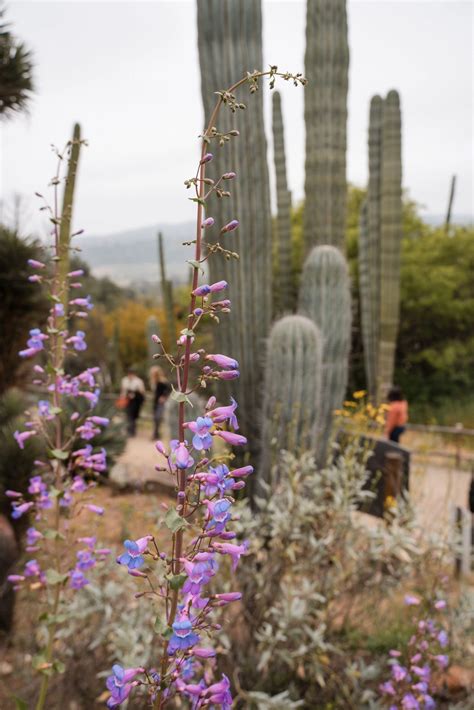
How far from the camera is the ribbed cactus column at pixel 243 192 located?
491 centimetres

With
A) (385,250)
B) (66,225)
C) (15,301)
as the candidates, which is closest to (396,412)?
(385,250)

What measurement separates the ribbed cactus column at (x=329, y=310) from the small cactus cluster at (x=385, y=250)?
366 centimetres

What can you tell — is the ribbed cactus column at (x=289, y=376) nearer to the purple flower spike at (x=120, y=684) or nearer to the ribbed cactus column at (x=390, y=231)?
the purple flower spike at (x=120, y=684)

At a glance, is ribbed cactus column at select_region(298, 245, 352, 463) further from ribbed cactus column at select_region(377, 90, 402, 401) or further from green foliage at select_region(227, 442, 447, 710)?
ribbed cactus column at select_region(377, 90, 402, 401)

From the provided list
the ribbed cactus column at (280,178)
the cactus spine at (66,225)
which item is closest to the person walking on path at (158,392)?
the ribbed cactus column at (280,178)

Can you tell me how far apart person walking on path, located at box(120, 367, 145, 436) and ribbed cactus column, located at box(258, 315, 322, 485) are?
15.2 feet

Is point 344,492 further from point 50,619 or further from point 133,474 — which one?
point 133,474

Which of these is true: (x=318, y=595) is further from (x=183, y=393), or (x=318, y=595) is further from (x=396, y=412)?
(x=396, y=412)

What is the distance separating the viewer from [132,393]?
9.36 metres

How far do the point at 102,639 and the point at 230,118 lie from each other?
12.9ft

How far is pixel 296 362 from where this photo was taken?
16.1ft

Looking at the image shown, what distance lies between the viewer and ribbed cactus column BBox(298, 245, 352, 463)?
5930 millimetres

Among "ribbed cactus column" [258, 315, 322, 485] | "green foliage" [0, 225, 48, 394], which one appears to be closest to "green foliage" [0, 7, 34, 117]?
"green foliage" [0, 225, 48, 394]

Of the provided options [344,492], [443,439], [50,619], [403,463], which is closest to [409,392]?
[443,439]
